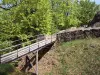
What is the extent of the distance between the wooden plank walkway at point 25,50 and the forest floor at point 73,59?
118 centimetres

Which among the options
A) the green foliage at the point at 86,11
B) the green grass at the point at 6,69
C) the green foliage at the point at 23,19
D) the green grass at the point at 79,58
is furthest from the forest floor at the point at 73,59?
the green foliage at the point at 86,11

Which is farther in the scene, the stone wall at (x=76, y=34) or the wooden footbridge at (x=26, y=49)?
the stone wall at (x=76, y=34)

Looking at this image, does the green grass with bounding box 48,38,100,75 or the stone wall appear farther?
the stone wall

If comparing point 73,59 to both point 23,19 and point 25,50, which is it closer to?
point 25,50

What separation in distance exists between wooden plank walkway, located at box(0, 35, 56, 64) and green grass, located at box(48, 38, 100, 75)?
1.46 meters

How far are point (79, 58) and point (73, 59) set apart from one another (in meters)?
0.60

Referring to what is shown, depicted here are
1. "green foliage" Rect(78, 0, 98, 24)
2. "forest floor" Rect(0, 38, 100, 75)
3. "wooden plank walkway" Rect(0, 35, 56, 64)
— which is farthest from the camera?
"green foliage" Rect(78, 0, 98, 24)

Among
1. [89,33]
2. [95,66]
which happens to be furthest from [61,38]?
[95,66]

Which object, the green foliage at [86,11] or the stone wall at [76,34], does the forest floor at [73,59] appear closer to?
the stone wall at [76,34]

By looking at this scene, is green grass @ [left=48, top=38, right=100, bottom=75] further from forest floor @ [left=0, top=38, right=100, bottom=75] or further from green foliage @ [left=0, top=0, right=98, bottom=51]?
green foliage @ [left=0, top=0, right=98, bottom=51]

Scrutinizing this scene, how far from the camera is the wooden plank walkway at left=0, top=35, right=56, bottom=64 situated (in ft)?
62.2

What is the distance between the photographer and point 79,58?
24.7m

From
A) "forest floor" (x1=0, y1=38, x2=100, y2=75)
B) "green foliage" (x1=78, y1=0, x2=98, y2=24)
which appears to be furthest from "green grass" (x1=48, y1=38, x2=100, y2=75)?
"green foliage" (x1=78, y1=0, x2=98, y2=24)

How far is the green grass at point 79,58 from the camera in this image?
2297 centimetres
